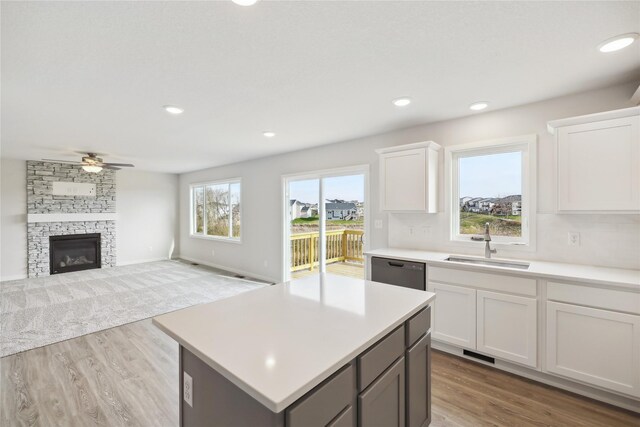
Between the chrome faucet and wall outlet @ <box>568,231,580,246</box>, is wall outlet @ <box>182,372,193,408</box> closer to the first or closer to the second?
the chrome faucet

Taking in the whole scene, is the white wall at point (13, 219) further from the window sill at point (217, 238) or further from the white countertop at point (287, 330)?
the white countertop at point (287, 330)

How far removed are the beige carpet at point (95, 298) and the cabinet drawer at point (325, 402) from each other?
11.7 feet

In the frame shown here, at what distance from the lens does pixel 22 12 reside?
151 cm

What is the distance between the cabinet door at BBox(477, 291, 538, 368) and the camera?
2.33 m

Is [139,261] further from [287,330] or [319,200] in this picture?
[287,330]

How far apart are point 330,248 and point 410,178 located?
1.98 metres

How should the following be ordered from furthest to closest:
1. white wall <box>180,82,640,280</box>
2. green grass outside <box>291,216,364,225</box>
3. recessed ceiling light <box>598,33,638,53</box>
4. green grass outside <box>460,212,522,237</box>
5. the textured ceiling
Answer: green grass outside <box>291,216,364,225</box> < green grass outside <box>460,212,522,237</box> < white wall <box>180,82,640,280</box> < recessed ceiling light <box>598,33,638,53</box> < the textured ceiling

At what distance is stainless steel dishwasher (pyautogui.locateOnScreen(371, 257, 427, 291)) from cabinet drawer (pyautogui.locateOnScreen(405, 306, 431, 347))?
120cm

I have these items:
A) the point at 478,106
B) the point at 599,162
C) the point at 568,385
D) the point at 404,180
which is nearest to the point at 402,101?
the point at 478,106

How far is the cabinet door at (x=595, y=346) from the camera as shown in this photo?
6.47 ft

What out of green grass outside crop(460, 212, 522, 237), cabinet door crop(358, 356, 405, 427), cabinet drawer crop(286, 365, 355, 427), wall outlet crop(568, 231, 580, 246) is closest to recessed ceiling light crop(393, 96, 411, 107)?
green grass outside crop(460, 212, 522, 237)

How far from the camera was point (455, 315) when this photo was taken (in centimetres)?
271

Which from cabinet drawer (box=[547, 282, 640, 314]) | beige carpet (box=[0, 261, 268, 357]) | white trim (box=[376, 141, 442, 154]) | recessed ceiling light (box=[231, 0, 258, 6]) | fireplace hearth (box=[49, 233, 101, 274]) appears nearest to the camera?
recessed ceiling light (box=[231, 0, 258, 6])

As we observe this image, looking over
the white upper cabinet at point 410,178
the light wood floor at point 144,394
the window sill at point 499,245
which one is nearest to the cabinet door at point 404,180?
the white upper cabinet at point 410,178
